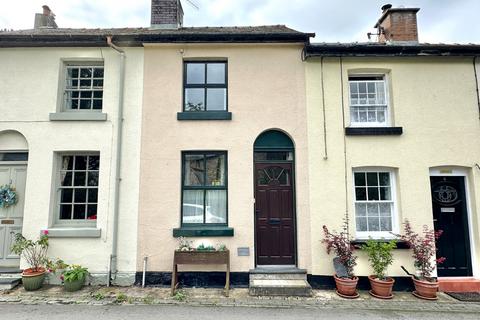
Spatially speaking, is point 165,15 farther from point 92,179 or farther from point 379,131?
point 379,131

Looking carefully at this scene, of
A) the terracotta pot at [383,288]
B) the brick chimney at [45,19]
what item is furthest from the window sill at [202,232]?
the brick chimney at [45,19]

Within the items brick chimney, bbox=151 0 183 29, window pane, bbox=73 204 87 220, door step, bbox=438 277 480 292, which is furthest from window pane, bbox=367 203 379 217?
brick chimney, bbox=151 0 183 29

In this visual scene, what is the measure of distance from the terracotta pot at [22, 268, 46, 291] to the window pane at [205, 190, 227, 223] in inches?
163

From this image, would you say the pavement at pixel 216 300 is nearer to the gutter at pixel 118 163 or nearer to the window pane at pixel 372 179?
the gutter at pixel 118 163

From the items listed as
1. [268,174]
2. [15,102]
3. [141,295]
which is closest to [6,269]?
[141,295]

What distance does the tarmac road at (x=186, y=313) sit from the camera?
5.35 m

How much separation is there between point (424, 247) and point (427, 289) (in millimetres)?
925

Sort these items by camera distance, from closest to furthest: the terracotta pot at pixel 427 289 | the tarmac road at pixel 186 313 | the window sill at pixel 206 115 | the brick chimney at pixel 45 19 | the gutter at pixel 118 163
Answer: the tarmac road at pixel 186 313 → the terracotta pot at pixel 427 289 → the gutter at pixel 118 163 → the window sill at pixel 206 115 → the brick chimney at pixel 45 19

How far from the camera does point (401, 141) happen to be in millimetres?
7309

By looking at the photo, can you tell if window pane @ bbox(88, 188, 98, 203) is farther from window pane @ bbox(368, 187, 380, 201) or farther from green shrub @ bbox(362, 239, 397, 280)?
window pane @ bbox(368, 187, 380, 201)

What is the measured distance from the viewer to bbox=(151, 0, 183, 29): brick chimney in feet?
28.5

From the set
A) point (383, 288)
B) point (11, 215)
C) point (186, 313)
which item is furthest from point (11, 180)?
point (383, 288)

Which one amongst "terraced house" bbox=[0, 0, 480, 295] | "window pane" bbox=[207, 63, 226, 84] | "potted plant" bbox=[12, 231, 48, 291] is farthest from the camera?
"window pane" bbox=[207, 63, 226, 84]

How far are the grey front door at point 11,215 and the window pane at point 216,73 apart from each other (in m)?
5.62
